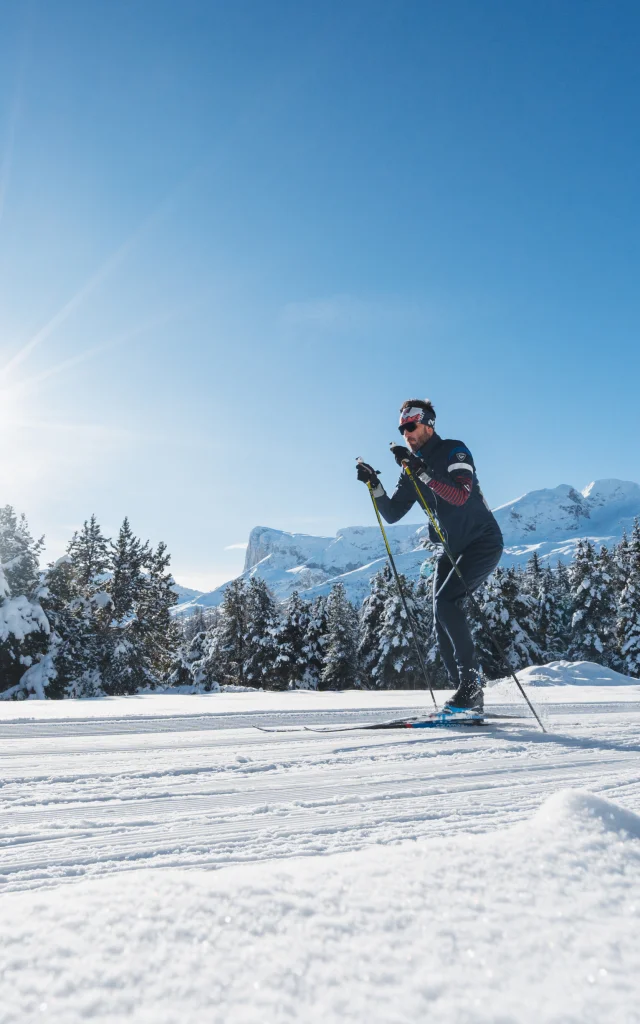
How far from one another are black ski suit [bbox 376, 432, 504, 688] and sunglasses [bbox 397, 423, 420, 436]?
166 millimetres

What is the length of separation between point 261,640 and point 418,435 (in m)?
32.4

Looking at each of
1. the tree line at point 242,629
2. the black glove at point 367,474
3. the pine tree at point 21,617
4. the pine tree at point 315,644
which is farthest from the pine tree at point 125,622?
the black glove at point 367,474

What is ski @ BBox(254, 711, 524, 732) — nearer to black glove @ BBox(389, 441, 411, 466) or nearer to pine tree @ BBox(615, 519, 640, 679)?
black glove @ BBox(389, 441, 411, 466)

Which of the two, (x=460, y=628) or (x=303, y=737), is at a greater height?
(x=460, y=628)

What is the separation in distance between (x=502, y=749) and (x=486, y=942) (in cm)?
220

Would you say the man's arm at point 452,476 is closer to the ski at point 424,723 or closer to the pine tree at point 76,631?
the ski at point 424,723

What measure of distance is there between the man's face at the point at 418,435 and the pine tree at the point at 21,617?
15.6 m

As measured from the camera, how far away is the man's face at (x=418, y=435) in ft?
14.6

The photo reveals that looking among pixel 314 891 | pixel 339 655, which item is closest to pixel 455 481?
pixel 314 891

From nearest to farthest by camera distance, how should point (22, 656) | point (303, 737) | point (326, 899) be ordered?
point (326, 899) → point (303, 737) → point (22, 656)

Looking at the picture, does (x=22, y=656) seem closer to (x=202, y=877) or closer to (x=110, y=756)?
(x=110, y=756)

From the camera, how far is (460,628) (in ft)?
13.6

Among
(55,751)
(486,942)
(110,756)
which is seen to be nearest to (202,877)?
(486,942)

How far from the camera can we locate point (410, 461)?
4203mm
